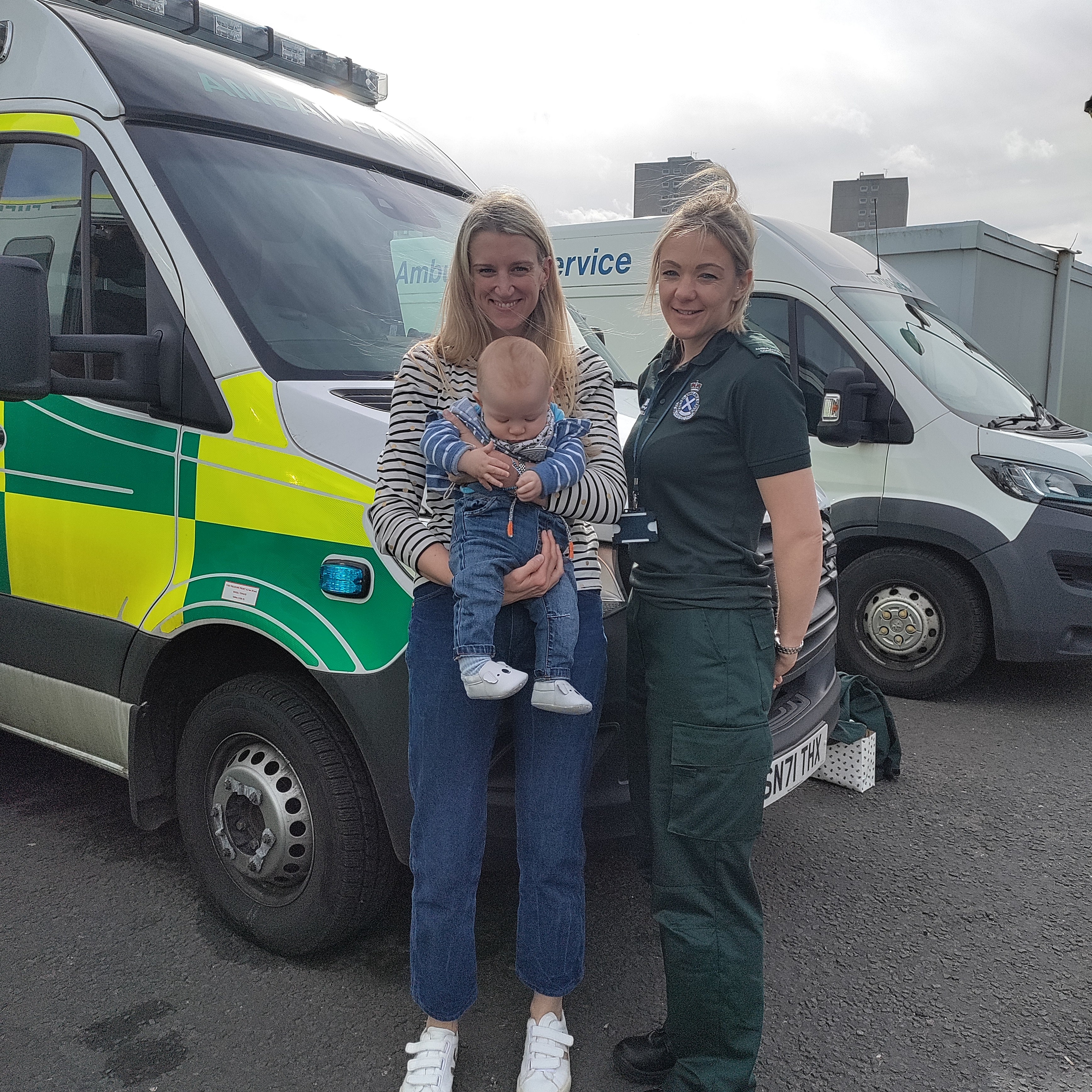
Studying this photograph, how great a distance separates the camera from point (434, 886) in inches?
86.0

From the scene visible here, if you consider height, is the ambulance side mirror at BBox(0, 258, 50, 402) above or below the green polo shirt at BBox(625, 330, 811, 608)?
above

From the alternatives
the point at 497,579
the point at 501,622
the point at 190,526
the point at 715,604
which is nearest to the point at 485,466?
the point at 497,579

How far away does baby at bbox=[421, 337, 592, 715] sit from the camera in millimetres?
1961

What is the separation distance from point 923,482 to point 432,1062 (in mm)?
3699

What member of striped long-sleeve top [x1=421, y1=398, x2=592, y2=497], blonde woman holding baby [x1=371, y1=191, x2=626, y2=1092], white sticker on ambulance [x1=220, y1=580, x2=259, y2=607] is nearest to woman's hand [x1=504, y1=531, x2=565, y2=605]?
blonde woman holding baby [x1=371, y1=191, x2=626, y2=1092]

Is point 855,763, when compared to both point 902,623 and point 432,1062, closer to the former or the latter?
point 902,623

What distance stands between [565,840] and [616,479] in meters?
0.77

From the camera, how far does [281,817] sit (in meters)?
2.63

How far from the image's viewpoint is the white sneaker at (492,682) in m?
1.98

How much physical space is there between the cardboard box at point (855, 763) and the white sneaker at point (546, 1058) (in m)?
1.80

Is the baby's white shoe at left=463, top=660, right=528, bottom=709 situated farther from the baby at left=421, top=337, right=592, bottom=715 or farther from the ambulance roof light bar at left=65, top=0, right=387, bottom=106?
the ambulance roof light bar at left=65, top=0, right=387, bottom=106

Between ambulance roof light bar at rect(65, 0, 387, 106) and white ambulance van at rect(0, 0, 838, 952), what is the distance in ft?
0.79

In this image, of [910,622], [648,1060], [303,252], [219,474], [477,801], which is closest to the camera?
[477,801]

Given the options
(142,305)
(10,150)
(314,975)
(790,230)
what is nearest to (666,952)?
(314,975)
